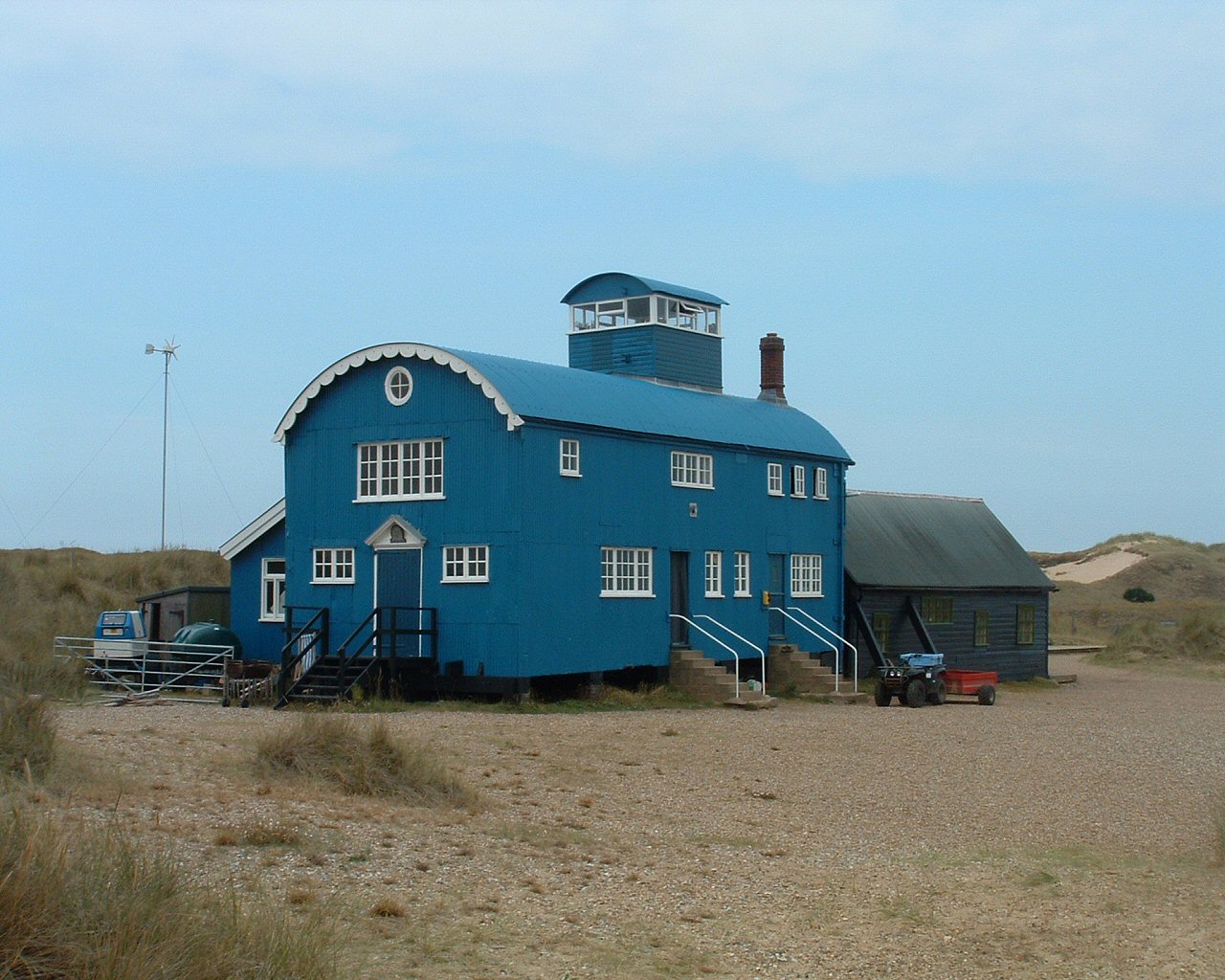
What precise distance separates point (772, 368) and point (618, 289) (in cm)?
573

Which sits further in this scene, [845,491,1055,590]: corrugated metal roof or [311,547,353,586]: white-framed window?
[845,491,1055,590]: corrugated metal roof

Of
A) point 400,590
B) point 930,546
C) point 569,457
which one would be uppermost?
point 569,457

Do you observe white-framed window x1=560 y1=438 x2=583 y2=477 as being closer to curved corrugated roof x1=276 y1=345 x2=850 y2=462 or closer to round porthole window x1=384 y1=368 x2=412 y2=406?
curved corrugated roof x1=276 y1=345 x2=850 y2=462

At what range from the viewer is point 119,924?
7.98m

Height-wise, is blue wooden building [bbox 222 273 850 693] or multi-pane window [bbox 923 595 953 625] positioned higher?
blue wooden building [bbox 222 273 850 693]

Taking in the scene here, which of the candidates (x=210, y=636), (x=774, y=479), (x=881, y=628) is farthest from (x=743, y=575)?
(x=210, y=636)

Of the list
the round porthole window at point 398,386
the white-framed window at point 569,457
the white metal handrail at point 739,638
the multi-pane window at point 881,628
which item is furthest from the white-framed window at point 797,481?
the round porthole window at point 398,386

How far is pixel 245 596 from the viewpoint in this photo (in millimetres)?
34812

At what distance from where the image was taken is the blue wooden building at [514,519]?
92.1 feet

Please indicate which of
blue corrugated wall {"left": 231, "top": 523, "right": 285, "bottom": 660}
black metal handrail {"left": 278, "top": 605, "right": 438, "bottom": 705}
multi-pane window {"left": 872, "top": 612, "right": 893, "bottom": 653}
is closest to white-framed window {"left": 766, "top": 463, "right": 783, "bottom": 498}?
multi-pane window {"left": 872, "top": 612, "right": 893, "bottom": 653}

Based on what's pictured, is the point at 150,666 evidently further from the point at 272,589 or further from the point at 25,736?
the point at 25,736

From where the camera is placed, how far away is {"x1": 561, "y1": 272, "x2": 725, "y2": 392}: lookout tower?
35656 mm

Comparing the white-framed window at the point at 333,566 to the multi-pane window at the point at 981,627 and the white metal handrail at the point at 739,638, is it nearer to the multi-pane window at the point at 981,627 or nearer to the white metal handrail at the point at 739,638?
the white metal handrail at the point at 739,638

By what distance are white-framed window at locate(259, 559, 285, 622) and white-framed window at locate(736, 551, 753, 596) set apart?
33.1 ft
